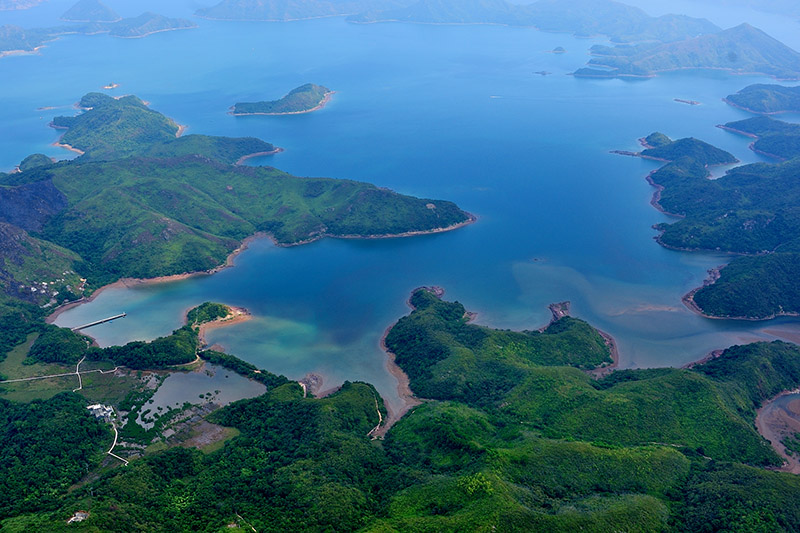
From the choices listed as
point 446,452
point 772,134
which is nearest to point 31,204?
point 446,452

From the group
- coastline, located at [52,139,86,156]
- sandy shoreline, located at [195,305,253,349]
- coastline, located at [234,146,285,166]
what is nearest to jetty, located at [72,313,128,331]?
sandy shoreline, located at [195,305,253,349]

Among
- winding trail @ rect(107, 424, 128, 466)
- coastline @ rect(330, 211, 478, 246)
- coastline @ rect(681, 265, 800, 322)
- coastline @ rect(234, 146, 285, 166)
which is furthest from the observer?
coastline @ rect(234, 146, 285, 166)

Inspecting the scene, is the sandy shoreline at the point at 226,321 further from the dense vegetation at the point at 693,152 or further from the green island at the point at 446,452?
the dense vegetation at the point at 693,152

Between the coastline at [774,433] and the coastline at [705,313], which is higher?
the coastline at [705,313]

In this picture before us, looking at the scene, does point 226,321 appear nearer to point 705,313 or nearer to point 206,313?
point 206,313

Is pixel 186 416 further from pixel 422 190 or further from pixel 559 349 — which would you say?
pixel 422 190

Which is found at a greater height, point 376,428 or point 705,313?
point 705,313

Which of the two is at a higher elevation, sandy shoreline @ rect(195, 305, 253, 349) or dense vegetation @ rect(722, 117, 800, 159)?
dense vegetation @ rect(722, 117, 800, 159)

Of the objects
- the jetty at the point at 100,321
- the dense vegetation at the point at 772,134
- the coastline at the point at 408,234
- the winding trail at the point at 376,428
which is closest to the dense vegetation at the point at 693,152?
the dense vegetation at the point at 772,134

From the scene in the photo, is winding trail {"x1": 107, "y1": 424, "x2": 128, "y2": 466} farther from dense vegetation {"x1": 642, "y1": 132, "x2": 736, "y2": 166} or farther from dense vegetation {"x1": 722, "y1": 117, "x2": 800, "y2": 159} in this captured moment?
dense vegetation {"x1": 722, "y1": 117, "x2": 800, "y2": 159}
